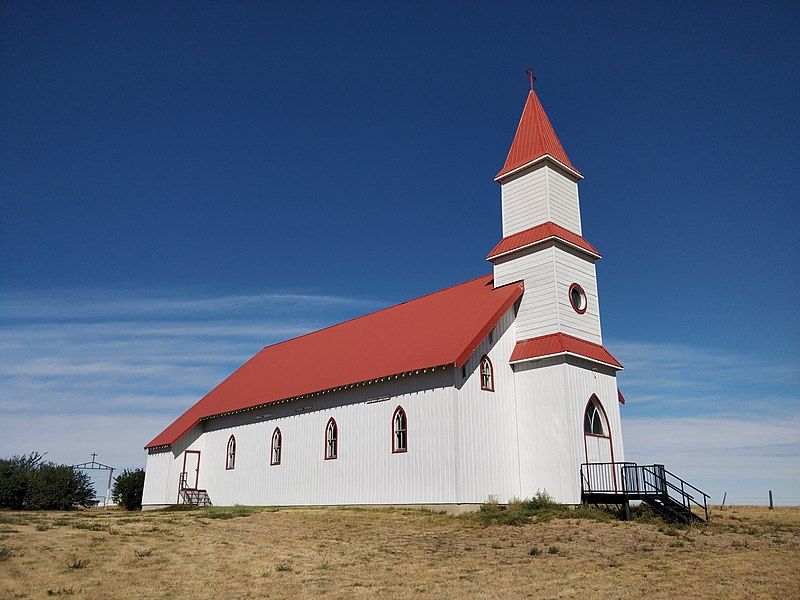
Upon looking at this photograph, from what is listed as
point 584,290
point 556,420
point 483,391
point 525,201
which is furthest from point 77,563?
point 525,201

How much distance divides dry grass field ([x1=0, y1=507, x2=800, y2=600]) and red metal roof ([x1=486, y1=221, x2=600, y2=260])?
36.1ft

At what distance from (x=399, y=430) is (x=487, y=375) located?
13.2 feet

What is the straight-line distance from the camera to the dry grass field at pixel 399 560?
1307cm

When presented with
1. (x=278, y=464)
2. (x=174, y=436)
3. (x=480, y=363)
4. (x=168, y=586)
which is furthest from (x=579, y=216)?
(x=174, y=436)

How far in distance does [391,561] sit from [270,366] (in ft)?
87.3

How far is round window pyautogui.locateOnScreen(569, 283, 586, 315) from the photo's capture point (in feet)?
90.3

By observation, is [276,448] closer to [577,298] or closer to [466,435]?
[466,435]

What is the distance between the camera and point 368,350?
31.7 meters

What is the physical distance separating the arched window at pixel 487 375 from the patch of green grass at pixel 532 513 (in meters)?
4.25

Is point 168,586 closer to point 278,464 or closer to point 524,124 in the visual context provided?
point 278,464

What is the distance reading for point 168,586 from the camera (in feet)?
44.3

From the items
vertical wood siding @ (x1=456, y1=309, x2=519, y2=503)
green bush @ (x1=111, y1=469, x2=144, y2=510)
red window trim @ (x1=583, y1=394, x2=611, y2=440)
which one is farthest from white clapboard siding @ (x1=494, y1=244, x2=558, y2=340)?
green bush @ (x1=111, y1=469, x2=144, y2=510)

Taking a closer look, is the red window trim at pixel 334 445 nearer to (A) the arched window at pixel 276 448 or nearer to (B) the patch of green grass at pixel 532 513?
(A) the arched window at pixel 276 448

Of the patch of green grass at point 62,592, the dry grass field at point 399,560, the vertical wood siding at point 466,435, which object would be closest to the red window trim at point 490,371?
the vertical wood siding at point 466,435
